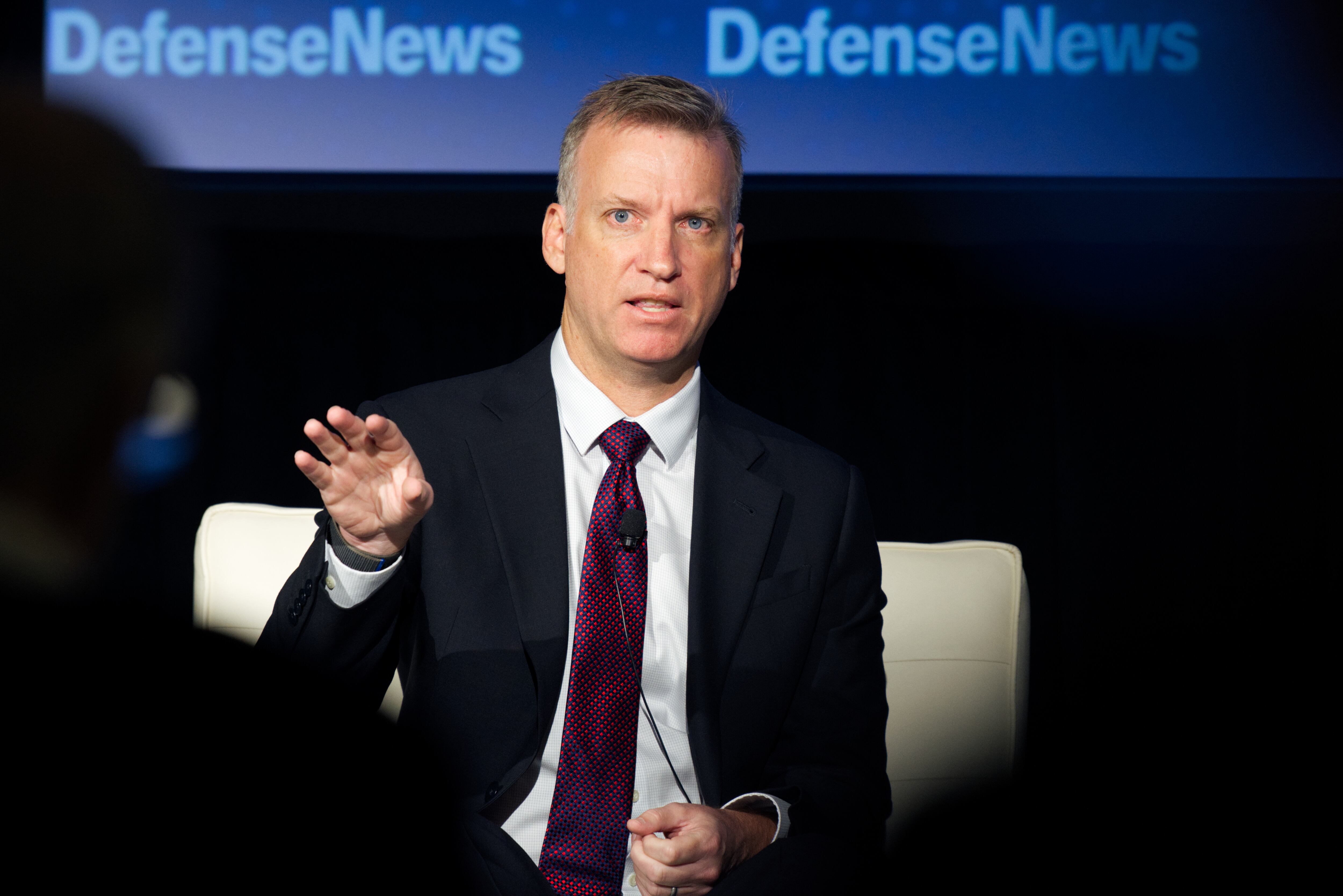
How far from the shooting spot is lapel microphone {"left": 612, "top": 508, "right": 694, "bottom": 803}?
1.43 metres

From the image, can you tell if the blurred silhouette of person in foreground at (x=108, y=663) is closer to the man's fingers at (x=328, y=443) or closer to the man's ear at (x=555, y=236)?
the man's fingers at (x=328, y=443)

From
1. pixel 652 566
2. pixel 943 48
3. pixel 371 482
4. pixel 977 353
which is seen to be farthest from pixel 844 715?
pixel 943 48

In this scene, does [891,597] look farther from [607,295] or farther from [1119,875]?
[1119,875]

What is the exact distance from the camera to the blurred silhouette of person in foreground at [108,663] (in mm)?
472

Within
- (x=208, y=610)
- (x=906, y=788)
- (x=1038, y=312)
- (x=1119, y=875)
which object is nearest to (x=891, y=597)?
(x=906, y=788)

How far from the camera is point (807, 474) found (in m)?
1.71

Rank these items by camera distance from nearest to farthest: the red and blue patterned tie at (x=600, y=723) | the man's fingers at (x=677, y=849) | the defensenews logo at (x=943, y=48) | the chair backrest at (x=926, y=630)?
the man's fingers at (x=677, y=849) < the red and blue patterned tie at (x=600, y=723) < the chair backrest at (x=926, y=630) < the defensenews logo at (x=943, y=48)

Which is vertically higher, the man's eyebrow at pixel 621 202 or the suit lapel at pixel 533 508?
the man's eyebrow at pixel 621 202

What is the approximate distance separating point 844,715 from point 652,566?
35 centimetres

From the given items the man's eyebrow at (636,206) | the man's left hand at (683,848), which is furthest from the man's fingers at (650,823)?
the man's eyebrow at (636,206)

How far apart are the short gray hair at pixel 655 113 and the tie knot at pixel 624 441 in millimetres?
350

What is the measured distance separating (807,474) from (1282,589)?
5.63 ft

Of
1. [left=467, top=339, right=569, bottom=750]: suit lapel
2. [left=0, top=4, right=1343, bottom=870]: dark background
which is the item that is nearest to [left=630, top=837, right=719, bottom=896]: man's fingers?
[left=467, top=339, right=569, bottom=750]: suit lapel

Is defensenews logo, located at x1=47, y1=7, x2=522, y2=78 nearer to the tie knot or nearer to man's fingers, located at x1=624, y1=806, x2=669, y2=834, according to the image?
the tie knot
